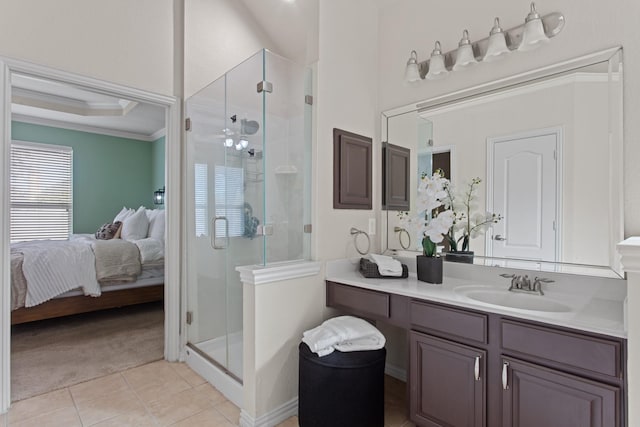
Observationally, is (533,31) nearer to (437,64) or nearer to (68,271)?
(437,64)

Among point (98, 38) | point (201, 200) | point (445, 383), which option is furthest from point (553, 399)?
point (98, 38)

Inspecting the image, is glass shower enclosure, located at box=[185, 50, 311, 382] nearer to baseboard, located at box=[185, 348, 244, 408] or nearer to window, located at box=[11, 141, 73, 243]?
baseboard, located at box=[185, 348, 244, 408]

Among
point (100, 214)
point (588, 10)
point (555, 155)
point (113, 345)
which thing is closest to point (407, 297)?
point (555, 155)

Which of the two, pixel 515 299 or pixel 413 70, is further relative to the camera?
pixel 413 70

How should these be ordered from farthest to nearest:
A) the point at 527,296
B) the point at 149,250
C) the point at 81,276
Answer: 1. the point at 149,250
2. the point at 81,276
3. the point at 527,296

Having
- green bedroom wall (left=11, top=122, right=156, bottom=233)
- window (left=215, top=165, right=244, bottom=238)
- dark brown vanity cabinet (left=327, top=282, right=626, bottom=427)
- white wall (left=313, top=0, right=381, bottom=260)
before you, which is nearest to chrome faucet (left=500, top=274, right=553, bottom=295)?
dark brown vanity cabinet (left=327, top=282, right=626, bottom=427)

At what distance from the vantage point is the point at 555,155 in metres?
1.68

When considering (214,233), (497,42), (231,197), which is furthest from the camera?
(214,233)

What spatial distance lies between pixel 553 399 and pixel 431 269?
792 mm

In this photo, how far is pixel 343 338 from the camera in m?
1.67

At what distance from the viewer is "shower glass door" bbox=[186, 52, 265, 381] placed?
2.09m

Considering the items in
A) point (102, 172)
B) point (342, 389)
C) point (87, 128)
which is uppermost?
point (87, 128)

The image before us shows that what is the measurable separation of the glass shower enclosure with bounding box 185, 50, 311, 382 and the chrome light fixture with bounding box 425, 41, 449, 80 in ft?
2.60

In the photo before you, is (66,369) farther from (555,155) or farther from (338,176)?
(555,155)
